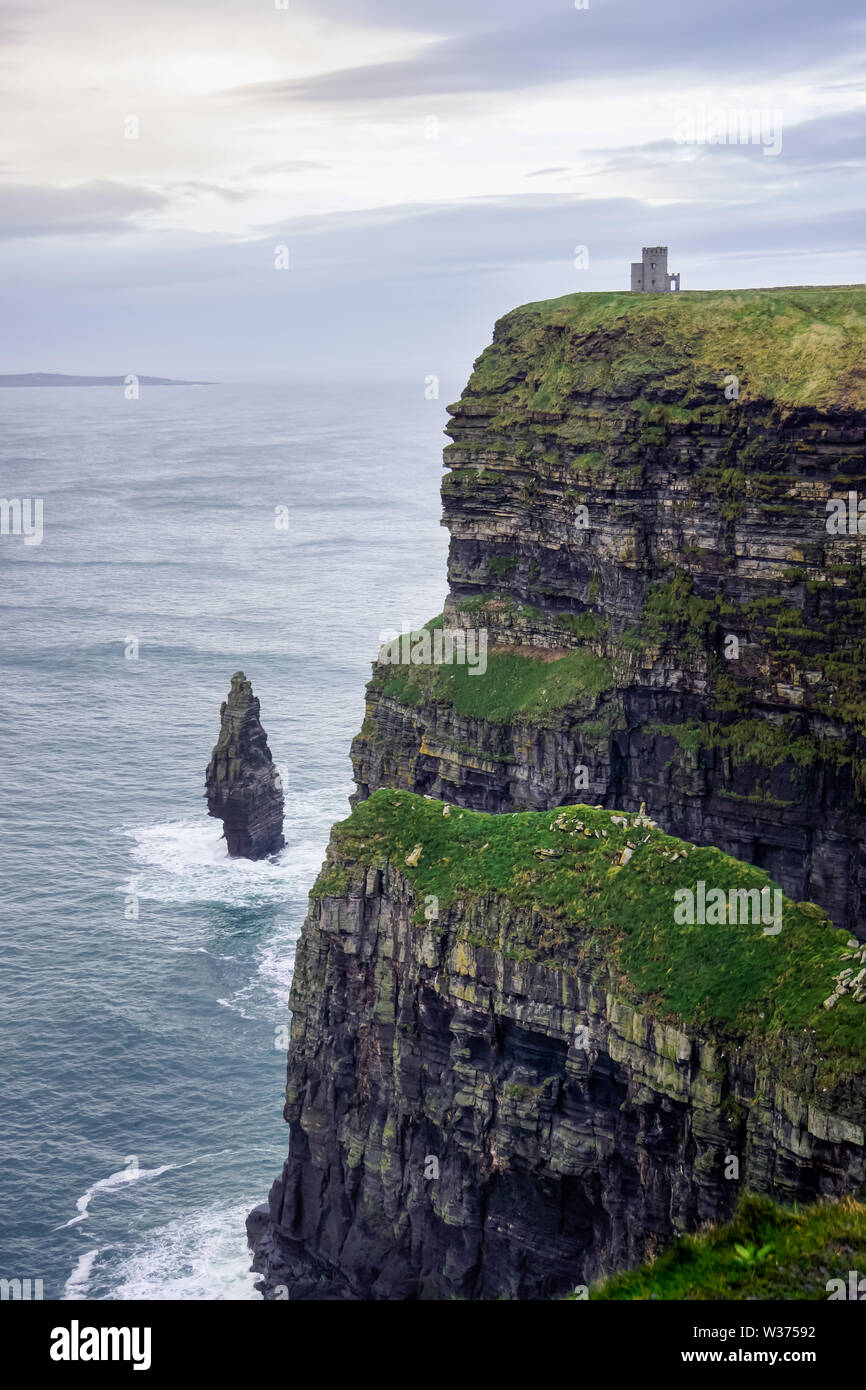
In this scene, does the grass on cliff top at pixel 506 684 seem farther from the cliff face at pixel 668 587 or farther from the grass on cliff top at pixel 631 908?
the grass on cliff top at pixel 631 908

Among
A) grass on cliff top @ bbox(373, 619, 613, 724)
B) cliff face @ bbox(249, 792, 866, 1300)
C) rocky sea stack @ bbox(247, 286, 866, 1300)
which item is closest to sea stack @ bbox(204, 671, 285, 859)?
rocky sea stack @ bbox(247, 286, 866, 1300)

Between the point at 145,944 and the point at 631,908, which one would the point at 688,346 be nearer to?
the point at 631,908

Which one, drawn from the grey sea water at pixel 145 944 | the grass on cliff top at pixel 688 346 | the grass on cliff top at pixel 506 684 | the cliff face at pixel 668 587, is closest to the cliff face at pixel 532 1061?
the grey sea water at pixel 145 944
